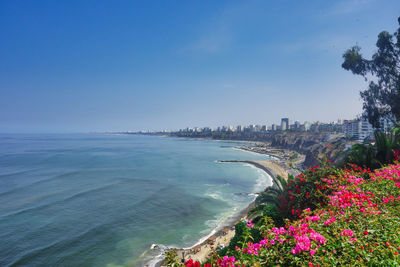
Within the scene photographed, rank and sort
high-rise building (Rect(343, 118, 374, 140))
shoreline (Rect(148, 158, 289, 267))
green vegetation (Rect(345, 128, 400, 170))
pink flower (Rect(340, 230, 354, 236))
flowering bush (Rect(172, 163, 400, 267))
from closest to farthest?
flowering bush (Rect(172, 163, 400, 267)) → pink flower (Rect(340, 230, 354, 236)) → green vegetation (Rect(345, 128, 400, 170)) → shoreline (Rect(148, 158, 289, 267)) → high-rise building (Rect(343, 118, 374, 140))

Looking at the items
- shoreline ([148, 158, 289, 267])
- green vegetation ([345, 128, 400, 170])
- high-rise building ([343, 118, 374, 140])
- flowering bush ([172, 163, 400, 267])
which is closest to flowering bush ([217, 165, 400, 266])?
flowering bush ([172, 163, 400, 267])

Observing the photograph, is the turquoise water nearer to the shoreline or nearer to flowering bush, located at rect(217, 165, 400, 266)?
the shoreline

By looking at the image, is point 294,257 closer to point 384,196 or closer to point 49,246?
point 384,196

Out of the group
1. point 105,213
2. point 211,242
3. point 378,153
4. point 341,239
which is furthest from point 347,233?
point 105,213

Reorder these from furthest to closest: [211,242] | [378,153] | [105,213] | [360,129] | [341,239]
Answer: [360,129], [105,213], [211,242], [378,153], [341,239]

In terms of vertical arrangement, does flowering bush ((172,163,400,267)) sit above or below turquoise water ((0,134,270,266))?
above

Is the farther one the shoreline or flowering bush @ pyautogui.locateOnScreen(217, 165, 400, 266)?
the shoreline

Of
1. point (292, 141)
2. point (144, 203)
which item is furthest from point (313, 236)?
point (292, 141)

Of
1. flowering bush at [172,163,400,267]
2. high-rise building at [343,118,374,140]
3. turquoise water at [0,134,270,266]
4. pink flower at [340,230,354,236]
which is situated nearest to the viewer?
flowering bush at [172,163,400,267]

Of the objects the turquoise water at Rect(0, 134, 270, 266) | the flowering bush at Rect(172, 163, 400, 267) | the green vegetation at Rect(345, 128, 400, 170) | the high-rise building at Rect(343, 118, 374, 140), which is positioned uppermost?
the high-rise building at Rect(343, 118, 374, 140)


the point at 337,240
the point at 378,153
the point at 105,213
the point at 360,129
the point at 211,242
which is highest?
the point at 360,129

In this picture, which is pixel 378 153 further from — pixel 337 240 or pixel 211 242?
pixel 211 242
